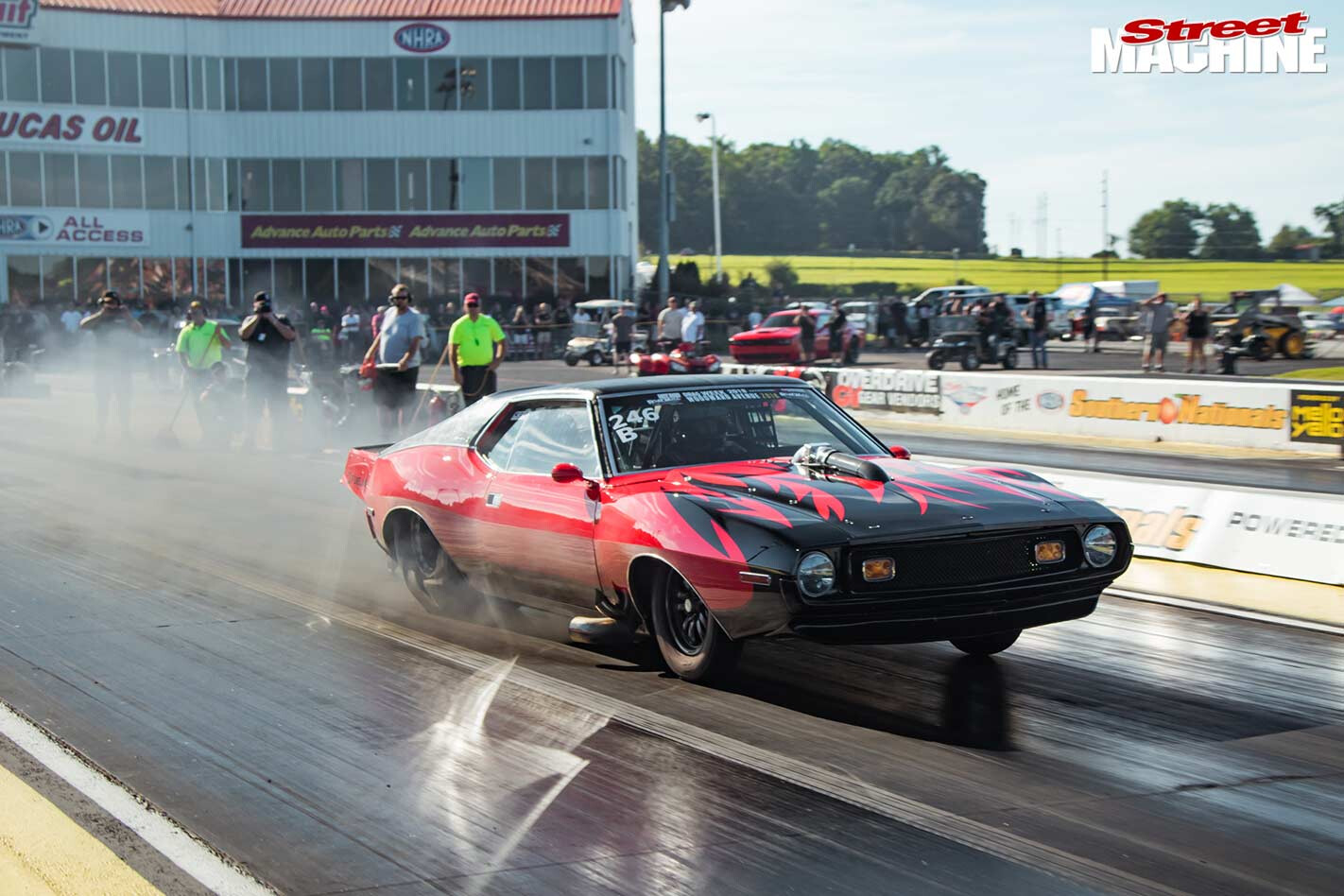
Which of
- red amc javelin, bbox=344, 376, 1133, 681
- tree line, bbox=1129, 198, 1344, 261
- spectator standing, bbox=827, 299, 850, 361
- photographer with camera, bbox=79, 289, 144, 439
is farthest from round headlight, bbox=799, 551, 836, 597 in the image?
tree line, bbox=1129, 198, 1344, 261

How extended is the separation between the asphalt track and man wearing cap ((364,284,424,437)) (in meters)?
7.37

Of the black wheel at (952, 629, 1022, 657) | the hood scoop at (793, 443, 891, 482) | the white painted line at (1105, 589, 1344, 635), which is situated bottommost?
the white painted line at (1105, 589, 1344, 635)

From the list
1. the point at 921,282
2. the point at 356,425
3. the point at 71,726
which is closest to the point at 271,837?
the point at 71,726

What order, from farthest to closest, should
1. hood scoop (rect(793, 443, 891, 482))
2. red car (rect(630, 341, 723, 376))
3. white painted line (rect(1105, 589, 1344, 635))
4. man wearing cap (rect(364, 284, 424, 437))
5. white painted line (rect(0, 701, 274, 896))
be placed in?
red car (rect(630, 341, 723, 376)) < man wearing cap (rect(364, 284, 424, 437)) < white painted line (rect(1105, 589, 1344, 635)) < hood scoop (rect(793, 443, 891, 482)) < white painted line (rect(0, 701, 274, 896))

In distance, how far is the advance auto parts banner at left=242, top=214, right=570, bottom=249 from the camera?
5169cm

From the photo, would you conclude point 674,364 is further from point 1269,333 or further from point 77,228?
point 77,228

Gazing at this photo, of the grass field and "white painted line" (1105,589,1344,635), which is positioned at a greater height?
the grass field

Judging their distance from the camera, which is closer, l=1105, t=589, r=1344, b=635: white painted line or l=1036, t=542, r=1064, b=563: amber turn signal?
l=1036, t=542, r=1064, b=563: amber turn signal

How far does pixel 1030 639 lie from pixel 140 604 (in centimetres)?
500

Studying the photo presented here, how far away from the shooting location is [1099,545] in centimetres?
641

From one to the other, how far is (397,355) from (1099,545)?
36.6ft

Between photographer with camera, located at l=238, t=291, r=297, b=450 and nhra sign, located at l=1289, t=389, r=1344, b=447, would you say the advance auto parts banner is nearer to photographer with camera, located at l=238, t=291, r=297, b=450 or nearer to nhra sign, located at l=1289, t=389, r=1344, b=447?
photographer with camera, located at l=238, t=291, r=297, b=450

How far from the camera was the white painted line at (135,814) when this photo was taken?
4.26 meters

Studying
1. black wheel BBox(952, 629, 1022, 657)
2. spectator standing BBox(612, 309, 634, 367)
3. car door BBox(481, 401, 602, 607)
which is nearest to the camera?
car door BBox(481, 401, 602, 607)
